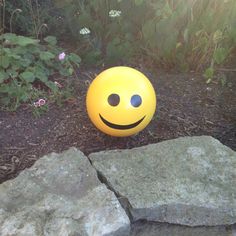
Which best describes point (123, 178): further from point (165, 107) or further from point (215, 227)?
point (165, 107)

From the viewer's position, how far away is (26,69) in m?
2.74

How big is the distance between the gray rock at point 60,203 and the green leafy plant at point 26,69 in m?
0.57

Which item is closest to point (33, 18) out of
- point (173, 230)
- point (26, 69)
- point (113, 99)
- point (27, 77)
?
point (26, 69)

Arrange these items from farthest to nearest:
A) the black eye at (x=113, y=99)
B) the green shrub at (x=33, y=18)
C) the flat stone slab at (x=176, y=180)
Result: 1. the green shrub at (x=33, y=18)
2. the black eye at (x=113, y=99)
3. the flat stone slab at (x=176, y=180)

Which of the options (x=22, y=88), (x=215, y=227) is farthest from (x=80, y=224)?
(x=22, y=88)

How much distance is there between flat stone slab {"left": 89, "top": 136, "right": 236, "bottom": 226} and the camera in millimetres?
2078

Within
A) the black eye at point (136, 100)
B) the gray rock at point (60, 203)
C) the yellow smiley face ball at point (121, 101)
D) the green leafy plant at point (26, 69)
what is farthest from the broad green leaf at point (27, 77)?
the black eye at point (136, 100)

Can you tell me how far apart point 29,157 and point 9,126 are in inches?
10.5

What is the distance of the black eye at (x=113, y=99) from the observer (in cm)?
223

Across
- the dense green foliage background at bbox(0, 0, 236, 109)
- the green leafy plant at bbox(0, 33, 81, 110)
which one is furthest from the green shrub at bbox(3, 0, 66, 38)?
the green leafy plant at bbox(0, 33, 81, 110)

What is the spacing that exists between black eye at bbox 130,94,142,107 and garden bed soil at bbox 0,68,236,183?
34 centimetres

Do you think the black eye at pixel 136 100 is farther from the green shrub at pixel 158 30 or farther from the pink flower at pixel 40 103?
the green shrub at pixel 158 30

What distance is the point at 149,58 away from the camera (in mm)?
3266

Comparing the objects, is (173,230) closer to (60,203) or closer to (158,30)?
(60,203)
